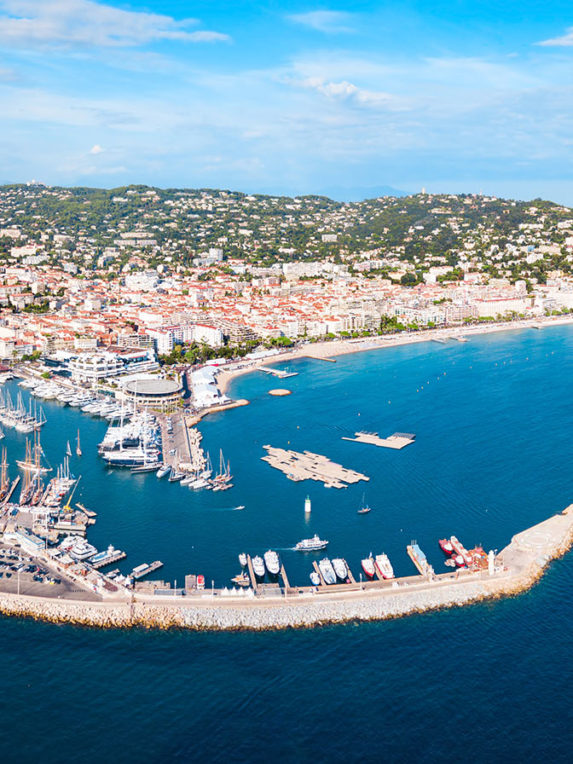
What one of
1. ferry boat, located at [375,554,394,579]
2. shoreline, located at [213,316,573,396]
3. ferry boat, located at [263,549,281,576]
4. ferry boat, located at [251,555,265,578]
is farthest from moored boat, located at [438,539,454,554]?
shoreline, located at [213,316,573,396]

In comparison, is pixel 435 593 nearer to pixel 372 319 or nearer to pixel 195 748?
pixel 195 748

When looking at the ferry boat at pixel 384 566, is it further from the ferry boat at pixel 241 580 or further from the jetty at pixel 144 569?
the jetty at pixel 144 569

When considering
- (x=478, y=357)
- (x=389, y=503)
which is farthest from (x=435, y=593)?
(x=478, y=357)

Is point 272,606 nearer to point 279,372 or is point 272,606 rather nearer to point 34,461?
point 34,461

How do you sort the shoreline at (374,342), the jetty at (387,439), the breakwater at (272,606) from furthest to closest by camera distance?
the shoreline at (374,342), the jetty at (387,439), the breakwater at (272,606)

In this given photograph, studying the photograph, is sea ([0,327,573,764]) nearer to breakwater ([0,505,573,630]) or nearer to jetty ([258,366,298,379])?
breakwater ([0,505,573,630])

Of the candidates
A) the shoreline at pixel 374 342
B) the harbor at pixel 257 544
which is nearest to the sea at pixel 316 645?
the harbor at pixel 257 544
